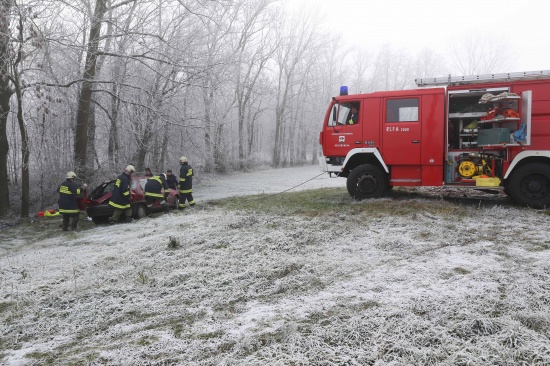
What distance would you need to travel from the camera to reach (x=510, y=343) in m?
2.66

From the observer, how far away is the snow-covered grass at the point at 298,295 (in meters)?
2.79

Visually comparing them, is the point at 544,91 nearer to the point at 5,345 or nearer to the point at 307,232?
the point at 307,232

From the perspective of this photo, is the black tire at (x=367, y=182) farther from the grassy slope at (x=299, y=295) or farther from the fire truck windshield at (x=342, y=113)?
the grassy slope at (x=299, y=295)

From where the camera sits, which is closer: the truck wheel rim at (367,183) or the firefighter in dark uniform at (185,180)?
the truck wheel rim at (367,183)

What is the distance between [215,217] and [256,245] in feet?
10.0

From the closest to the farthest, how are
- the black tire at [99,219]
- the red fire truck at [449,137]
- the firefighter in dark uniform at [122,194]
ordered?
the red fire truck at [449,137], the firefighter in dark uniform at [122,194], the black tire at [99,219]

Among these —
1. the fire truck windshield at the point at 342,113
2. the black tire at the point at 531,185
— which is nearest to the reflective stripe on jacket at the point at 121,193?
the fire truck windshield at the point at 342,113

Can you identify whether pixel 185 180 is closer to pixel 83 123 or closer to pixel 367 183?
pixel 367 183

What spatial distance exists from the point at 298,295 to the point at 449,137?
21.7 feet

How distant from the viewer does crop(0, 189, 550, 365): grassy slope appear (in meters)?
2.79

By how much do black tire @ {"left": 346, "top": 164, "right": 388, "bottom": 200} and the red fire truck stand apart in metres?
0.02

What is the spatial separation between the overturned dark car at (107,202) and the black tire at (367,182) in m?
5.90

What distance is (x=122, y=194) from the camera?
31.6 ft

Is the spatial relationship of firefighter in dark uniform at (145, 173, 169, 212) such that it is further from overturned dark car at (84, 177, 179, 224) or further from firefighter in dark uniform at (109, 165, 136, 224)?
firefighter in dark uniform at (109, 165, 136, 224)
